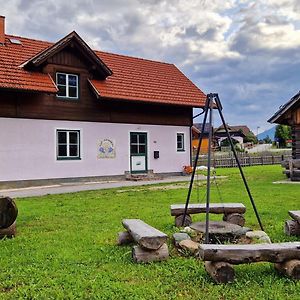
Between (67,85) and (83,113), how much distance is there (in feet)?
4.75

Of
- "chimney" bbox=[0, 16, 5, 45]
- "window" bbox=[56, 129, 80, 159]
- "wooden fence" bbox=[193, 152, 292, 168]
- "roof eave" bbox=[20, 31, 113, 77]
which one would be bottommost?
"wooden fence" bbox=[193, 152, 292, 168]

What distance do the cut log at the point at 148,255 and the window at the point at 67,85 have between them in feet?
46.0

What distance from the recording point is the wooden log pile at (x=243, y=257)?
4617mm

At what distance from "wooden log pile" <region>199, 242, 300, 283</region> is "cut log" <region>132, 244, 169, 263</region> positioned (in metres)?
0.88

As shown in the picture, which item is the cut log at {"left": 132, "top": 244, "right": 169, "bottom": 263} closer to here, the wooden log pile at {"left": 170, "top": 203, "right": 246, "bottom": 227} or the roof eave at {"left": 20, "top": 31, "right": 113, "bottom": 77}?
the wooden log pile at {"left": 170, "top": 203, "right": 246, "bottom": 227}

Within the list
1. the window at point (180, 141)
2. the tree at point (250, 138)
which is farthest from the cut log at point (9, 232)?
the tree at point (250, 138)

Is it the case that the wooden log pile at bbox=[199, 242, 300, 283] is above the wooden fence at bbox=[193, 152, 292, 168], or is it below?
below

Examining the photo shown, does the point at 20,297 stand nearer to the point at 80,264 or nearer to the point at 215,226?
the point at 80,264

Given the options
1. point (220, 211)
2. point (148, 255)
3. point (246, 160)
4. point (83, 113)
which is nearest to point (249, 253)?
point (148, 255)

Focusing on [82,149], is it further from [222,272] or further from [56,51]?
[222,272]

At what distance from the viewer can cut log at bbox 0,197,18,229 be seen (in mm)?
7059

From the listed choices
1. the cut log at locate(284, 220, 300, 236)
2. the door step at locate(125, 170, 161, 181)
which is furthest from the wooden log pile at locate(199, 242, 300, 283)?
the door step at locate(125, 170, 161, 181)

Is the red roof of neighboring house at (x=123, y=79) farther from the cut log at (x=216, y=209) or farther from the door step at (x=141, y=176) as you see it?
the cut log at (x=216, y=209)

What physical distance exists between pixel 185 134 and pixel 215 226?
1701 centimetres
